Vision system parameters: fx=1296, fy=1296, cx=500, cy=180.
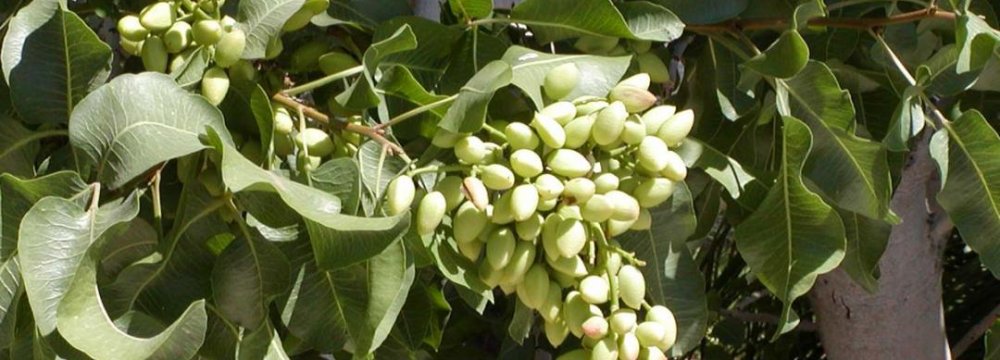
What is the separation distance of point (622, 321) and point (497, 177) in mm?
101

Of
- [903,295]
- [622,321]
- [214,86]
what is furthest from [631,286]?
[903,295]

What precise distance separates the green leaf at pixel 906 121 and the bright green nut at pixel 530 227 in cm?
21

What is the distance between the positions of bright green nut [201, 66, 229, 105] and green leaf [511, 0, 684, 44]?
7.3 inches

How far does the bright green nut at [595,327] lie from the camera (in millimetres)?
635

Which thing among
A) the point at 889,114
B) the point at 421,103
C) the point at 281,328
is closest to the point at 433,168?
the point at 421,103

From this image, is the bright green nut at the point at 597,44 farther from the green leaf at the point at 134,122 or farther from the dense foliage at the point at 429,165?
the green leaf at the point at 134,122

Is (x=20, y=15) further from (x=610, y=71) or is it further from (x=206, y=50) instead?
(x=610, y=71)

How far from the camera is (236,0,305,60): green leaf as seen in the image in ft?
2.11

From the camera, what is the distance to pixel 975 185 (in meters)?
0.76

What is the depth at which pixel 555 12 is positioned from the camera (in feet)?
2.38

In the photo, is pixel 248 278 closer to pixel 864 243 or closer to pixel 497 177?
pixel 497 177

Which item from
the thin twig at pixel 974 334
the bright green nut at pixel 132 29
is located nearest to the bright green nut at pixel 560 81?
the bright green nut at pixel 132 29

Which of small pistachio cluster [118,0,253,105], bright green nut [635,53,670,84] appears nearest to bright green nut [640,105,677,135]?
bright green nut [635,53,670,84]

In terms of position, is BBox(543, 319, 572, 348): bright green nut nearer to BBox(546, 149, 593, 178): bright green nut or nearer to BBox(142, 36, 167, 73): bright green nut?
BBox(546, 149, 593, 178): bright green nut
